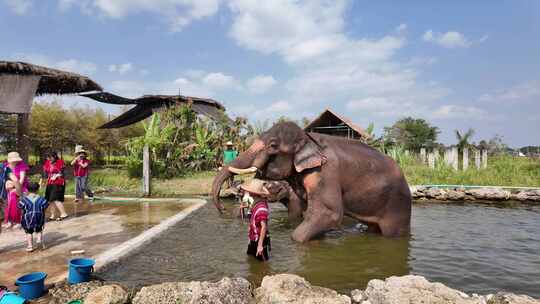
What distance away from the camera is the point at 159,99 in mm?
20062

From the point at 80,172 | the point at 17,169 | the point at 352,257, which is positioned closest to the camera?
the point at 352,257

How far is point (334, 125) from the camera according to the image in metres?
25.3

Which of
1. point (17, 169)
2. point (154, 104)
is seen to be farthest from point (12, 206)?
point (154, 104)

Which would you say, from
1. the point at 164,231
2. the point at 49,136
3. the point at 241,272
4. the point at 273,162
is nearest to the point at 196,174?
the point at 164,231

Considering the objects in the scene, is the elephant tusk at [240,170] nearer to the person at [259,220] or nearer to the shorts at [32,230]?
the person at [259,220]

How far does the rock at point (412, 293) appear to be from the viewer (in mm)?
2961

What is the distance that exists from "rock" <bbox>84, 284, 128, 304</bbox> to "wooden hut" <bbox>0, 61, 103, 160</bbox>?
10219mm

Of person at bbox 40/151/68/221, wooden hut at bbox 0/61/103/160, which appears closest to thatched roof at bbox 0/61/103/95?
wooden hut at bbox 0/61/103/160

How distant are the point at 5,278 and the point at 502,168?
62.6 feet

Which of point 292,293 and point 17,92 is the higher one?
point 17,92

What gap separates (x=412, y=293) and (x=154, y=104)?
19885 millimetres

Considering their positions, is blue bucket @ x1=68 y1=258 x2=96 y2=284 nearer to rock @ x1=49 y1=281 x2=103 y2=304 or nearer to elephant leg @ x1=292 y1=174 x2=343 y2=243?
rock @ x1=49 y1=281 x2=103 y2=304

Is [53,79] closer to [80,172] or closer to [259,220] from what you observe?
[80,172]

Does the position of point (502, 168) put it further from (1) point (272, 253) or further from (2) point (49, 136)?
(2) point (49, 136)
